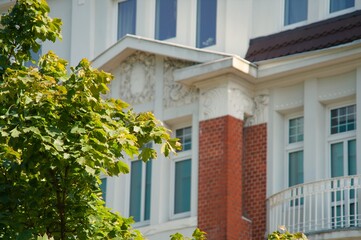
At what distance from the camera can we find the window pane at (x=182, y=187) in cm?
2578

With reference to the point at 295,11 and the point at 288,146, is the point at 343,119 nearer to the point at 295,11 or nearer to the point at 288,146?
the point at 288,146

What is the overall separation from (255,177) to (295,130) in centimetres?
116

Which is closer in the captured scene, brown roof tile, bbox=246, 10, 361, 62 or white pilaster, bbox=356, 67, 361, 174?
white pilaster, bbox=356, 67, 361, 174

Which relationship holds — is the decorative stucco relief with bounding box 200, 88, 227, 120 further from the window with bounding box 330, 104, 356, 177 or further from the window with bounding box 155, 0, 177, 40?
the window with bounding box 155, 0, 177, 40

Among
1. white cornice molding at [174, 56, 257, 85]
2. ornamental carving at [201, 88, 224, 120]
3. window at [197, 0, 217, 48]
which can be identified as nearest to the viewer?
white cornice molding at [174, 56, 257, 85]

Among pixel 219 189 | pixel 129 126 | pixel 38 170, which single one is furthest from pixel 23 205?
pixel 219 189

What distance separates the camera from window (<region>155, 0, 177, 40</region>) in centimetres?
2739

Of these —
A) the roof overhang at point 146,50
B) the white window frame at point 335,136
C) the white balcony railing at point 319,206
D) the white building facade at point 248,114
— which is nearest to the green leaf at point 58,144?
the white building facade at point 248,114

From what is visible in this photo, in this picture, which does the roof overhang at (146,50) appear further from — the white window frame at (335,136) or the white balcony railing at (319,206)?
the white balcony railing at (319,206)

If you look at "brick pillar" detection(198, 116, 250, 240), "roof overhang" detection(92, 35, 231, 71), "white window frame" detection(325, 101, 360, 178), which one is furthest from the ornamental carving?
"white window frame" detection(325, 101, 360, 178)

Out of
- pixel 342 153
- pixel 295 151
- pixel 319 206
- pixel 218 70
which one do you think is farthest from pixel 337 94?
pixel 218 70

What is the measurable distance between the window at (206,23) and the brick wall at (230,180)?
6.38 feet

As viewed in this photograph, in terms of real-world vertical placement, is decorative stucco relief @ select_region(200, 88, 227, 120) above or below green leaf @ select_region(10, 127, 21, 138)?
above

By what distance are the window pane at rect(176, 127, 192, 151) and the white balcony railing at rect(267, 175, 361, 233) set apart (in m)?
2.45
